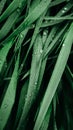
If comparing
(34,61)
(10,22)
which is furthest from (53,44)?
(10,22)

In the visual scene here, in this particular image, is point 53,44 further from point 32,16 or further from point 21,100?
point 21,100

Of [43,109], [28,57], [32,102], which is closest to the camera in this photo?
[43,109]

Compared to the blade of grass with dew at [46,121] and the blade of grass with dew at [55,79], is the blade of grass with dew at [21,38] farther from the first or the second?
the blade of grass with dew at [46,121]

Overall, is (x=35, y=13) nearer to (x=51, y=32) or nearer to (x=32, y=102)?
(x=51, y=32)

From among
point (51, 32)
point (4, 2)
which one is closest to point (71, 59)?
point (51, 32)

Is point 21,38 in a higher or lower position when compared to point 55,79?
higher

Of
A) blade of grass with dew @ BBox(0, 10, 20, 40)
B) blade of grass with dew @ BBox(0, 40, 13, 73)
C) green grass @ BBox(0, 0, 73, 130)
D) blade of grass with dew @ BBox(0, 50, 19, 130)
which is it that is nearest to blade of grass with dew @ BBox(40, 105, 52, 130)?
green grass @ BBox(0, 0, 73, 130)

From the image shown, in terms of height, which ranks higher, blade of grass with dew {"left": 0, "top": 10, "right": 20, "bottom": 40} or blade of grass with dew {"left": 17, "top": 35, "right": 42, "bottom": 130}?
blade of grass with dew {"left": 0, "top": 10, "right": 20, "bottom": 40}

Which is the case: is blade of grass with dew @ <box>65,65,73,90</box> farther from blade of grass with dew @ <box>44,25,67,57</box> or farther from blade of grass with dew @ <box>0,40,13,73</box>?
blade of grass with dew @ <box>0,40,13,73</box>
